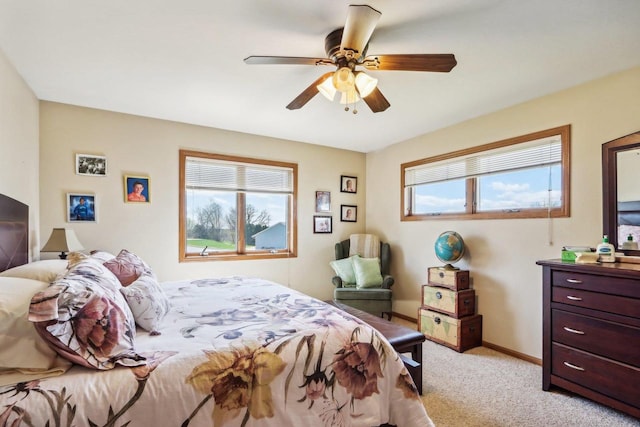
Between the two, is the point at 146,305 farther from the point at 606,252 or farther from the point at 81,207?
the point at 606,252

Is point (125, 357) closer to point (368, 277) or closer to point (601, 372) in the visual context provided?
point (601, 372)

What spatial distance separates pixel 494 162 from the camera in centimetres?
328

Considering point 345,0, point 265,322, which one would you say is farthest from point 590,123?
point 265,322

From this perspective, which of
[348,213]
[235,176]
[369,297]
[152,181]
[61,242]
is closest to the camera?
[61,242]

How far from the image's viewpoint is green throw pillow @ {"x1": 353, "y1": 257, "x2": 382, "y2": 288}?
13.1ft

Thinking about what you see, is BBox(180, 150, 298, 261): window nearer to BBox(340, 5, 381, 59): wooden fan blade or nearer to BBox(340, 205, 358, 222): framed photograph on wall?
BBox(340, 205, 358, 222): framed photograph on wall

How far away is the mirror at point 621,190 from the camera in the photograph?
2.29m

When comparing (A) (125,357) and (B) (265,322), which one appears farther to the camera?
(B) (265,322)

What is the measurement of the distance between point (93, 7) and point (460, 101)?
283 centimetres

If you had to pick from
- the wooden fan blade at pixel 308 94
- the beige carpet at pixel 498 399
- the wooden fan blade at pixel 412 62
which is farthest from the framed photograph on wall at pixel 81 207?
the beige carpet at pixel 498 399

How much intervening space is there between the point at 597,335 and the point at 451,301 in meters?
1.26

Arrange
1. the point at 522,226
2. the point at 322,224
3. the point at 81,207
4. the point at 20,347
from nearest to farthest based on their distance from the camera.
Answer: the point at 20,347 → the point at 522,226 → the point at 81,207 → the point at 322,224

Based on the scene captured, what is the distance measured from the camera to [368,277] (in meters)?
4.00

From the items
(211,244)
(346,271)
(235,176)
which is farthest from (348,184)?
(211,244)
